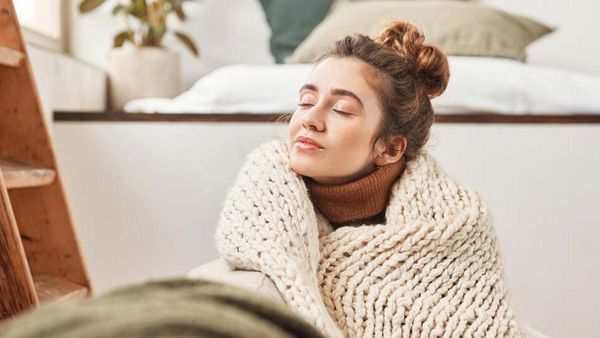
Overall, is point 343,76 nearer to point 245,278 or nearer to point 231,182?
point 245,278

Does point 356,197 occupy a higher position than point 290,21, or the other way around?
point 290,21

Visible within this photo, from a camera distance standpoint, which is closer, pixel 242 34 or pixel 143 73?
pixel 143 73

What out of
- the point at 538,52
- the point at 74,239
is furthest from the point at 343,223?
the point at 538,52

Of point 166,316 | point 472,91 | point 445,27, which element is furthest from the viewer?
point 445,27

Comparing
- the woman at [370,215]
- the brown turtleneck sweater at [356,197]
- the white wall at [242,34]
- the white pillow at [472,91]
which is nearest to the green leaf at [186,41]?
the white wall at [242,34]

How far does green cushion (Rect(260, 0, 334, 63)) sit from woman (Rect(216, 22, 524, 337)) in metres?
1.19

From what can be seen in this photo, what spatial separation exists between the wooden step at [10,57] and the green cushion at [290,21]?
1.18 metres

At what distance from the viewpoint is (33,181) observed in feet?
5.26

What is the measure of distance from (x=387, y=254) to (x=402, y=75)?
35cm

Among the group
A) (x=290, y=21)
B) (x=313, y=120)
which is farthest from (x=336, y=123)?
(x=290, y=21)

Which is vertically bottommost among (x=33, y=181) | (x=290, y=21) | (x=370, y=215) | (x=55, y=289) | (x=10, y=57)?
(x=55, y=289)

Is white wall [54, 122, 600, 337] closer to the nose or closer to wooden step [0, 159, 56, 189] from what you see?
wooden step [0, 159, 56, 189]

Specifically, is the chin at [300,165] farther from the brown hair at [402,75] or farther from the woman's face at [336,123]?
the brown hair at [402,75]

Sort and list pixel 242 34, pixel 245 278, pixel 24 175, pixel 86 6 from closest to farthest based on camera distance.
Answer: pixel 245 278 → pixel 24 175 → pixel 86 6 → pixel 242 34
